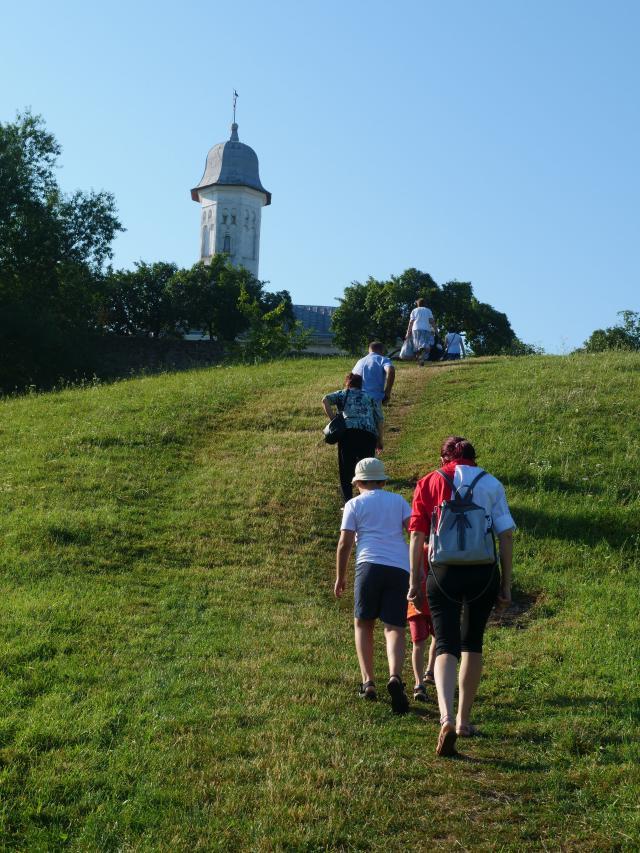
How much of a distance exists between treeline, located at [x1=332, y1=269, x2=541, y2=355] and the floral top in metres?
49.1

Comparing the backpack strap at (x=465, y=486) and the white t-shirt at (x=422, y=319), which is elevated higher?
the white t-shirt at (x=422, y=319)

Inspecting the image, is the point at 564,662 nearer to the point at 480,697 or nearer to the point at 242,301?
the point at 480,697

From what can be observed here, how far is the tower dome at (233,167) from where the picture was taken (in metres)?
99.8

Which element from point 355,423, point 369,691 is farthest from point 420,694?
point 355,423

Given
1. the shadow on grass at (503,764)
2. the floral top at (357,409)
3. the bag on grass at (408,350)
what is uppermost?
the bag on grass at (408,350)

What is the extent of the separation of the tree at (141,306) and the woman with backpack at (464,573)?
194 ft

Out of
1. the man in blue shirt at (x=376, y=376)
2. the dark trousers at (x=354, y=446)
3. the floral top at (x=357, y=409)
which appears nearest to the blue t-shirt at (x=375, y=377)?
the man in blue shirt at (x=376, y=376)

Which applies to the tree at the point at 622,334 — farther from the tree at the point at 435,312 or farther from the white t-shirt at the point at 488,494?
the white t-shirt at the point at 488,494

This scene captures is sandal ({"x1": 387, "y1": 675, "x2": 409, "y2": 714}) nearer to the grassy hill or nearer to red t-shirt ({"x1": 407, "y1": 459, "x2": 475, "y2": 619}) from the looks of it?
the grassy hill

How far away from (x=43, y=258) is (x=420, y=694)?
127ft

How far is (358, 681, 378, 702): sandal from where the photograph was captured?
288 inches

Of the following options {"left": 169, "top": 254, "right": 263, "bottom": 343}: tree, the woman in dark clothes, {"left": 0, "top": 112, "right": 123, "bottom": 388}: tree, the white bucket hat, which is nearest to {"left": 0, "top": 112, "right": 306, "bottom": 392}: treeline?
{"left": 0, "top": 112, "right": 123, "bottom": 388}: tree

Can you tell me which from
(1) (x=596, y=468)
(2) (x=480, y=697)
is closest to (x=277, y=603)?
(2) (x=480, y=697)

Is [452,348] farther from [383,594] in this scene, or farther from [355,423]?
[383,594]
